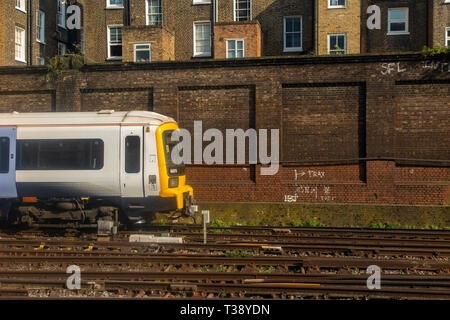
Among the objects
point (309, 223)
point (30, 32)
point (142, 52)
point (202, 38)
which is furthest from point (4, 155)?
point (30, 32)

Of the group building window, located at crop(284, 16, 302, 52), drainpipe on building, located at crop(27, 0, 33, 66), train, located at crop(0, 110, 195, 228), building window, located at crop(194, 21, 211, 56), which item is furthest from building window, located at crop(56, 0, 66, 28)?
train, located at crop(0, 110, 195, 228)

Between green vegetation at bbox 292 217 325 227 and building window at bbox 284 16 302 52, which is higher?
building window at bbox 284 16 302 52

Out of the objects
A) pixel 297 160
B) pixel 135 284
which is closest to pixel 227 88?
pixel 297 160

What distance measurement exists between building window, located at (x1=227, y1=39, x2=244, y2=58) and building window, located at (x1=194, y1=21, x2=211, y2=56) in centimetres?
284

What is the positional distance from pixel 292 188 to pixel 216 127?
3328 millimetres

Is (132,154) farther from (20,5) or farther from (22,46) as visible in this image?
(20,5)

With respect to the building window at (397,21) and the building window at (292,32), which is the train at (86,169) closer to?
the building window at (292,32)

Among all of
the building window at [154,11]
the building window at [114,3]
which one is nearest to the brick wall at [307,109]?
the building window at [154,11]

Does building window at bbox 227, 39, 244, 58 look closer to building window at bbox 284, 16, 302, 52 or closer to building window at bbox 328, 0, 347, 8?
building window at bbox 284, 16, 302, 52

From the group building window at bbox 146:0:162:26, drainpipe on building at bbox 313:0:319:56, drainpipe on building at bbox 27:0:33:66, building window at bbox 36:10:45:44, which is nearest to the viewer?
drainpipe on building at bbox 313:0:319:56

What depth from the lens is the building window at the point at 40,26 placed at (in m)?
33.5

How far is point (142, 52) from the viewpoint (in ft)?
92.2

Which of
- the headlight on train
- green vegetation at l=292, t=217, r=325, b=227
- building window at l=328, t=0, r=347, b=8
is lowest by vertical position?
green vegetation at l=292, t=217, r=325, b=227

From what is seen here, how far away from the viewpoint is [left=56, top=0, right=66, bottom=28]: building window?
3619 centimetres
